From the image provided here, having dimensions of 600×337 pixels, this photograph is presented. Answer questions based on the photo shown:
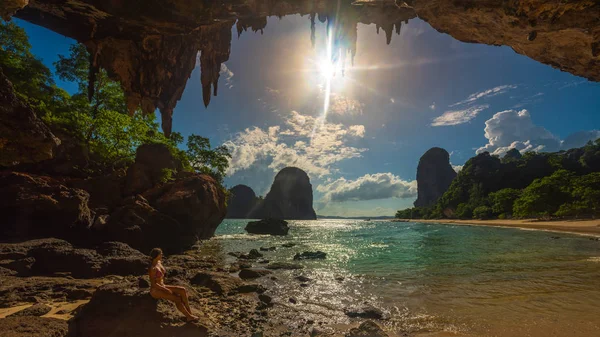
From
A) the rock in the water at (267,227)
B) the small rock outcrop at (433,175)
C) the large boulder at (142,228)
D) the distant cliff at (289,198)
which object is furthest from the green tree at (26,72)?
the small rock outcrop at (433,175)

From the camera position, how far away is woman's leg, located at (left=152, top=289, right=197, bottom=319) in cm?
575

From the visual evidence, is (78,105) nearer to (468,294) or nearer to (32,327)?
(32,327)

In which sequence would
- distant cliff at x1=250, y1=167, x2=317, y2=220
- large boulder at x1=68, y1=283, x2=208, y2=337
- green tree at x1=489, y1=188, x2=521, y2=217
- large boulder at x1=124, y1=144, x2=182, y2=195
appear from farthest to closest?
distant cliff at x1=250, y1=167, x2=317, y2=220, green tree at x1=489, y1=188, x2=521, y2=217, large boulder at x1=124, y1=144, x2=182, y2=195, large boulder at x1=68, y1=283, x2=208, y2=337

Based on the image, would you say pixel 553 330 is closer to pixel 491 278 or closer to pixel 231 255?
pixel 491 278

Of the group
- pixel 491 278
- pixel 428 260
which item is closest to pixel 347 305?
pixel 491 278

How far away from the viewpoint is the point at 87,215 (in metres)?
13.7

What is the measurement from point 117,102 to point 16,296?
785 inches

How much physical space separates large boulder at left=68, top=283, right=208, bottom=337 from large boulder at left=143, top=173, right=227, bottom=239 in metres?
15.9

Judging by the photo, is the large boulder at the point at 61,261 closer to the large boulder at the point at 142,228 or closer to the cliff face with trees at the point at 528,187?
the large boulder at the point at 142,228

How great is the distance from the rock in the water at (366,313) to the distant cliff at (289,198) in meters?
176

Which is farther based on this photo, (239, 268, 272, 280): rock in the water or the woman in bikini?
(239, 268, 272, 280): rock in the water

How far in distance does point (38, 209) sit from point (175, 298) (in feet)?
35.4

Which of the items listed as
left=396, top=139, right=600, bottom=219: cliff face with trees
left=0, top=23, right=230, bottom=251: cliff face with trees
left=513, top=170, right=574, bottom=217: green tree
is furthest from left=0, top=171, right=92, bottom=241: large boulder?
left=513, top=170, right=574, bottom=217: green tree

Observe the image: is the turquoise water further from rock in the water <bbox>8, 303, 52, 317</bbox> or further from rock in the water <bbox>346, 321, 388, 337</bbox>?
rock in the water <bbox>8, 303, 52, 317</bbox>
